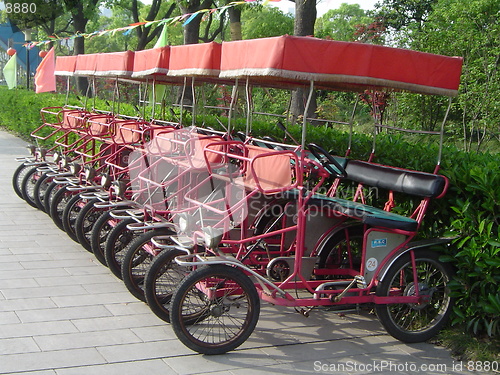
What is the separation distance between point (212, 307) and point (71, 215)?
3.41m

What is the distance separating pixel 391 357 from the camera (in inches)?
187

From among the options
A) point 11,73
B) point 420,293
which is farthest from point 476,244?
point 11,73

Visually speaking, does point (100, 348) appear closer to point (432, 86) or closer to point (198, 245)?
point (198, 245)

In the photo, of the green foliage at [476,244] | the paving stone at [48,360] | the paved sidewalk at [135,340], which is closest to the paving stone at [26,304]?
the paved sidewalk at [135,340]

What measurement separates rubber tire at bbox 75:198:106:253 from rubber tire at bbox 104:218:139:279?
0.89 meters

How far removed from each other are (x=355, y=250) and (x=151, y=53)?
3461 mm

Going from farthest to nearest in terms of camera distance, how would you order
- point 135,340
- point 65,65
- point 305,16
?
point 305,16, point 65,65, point 135,340

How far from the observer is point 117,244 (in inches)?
239

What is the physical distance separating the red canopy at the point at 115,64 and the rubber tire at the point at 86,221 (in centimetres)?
207

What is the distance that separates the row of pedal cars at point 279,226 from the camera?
4.67 meters

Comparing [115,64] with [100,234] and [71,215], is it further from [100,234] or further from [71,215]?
[100,234]

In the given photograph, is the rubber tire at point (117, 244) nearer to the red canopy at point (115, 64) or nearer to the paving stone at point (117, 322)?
the paving stone at point (117, 322)

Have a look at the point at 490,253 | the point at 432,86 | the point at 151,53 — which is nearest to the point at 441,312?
the point at 490,253

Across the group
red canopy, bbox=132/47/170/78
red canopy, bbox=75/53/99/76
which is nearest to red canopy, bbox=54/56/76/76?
red canopy, bbox=75/53/99/76
